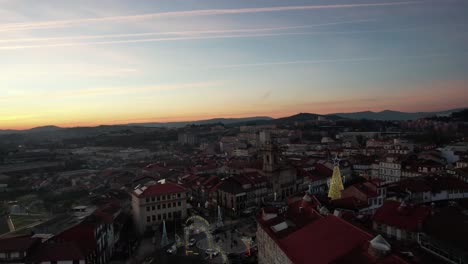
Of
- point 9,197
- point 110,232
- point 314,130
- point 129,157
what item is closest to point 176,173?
point 9,197

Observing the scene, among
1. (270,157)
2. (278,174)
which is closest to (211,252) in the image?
(278,174)

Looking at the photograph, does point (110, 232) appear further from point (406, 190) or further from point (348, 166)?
point (348, 166)

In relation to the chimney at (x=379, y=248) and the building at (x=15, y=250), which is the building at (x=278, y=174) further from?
the chimney at (x=379, y=248)

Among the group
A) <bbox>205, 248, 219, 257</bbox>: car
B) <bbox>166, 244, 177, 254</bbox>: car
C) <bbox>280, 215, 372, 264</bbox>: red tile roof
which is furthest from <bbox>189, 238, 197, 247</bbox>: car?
<bbox>280, 215, 372, 264</bbox>: red tile roof

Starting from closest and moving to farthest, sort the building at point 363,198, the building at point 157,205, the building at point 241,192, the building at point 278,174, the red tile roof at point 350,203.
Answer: the red tile roof at point 350,203
the building at point 363,198
the building at point 157,205
the building at point 241,192
the building at point 278,174

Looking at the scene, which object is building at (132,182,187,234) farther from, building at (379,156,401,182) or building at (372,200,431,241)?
building at (379,156,401,182)

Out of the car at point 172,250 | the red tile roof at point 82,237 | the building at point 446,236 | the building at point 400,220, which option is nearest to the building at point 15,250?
the red tile roof at point 82,237
